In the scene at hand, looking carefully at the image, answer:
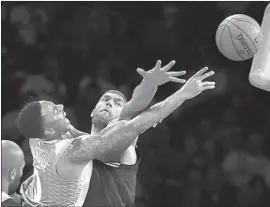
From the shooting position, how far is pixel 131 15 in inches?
236

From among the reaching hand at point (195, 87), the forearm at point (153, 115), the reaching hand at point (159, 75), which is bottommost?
the forearm at point (153, 115)

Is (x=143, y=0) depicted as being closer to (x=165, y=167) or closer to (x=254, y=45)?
(x=165, y=167)

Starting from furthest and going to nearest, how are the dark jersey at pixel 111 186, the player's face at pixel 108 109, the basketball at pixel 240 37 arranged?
the basketball at pixel 240 37
the player's face at pixel 108 109
the dark jersey at pixel 111 186

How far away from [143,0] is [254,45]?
2372 millimetres

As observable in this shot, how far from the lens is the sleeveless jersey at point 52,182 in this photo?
3.21 m

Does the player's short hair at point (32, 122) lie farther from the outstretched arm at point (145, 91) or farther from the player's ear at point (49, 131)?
the outstretched arm at point (145, 91)

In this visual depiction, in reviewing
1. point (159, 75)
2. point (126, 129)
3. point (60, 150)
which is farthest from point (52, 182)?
point (159, 75)

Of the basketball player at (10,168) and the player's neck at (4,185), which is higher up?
the basketball player at (10,168)

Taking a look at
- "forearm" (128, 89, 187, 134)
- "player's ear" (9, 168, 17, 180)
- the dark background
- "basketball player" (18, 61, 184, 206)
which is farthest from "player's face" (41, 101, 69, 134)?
the dark background

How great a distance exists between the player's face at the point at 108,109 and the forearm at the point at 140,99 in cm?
20

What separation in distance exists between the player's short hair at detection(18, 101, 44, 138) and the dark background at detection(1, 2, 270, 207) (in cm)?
220

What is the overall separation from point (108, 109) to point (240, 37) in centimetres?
92

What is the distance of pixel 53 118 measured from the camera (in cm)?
326

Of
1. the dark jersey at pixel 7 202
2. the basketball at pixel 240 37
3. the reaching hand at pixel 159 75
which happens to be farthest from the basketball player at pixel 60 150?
the basketball at pixel 240 37
